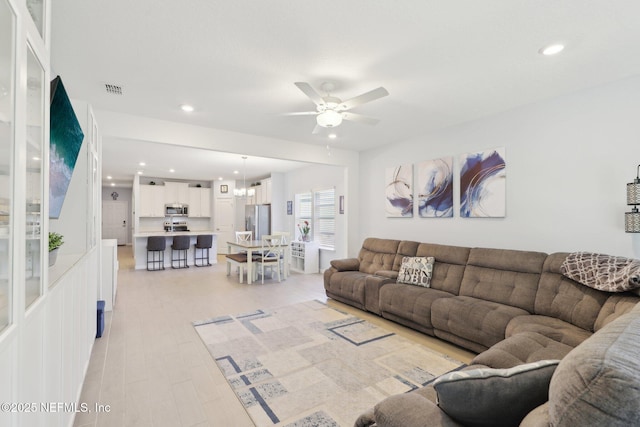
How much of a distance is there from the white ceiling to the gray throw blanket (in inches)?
65.8

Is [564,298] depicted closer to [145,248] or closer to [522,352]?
[522,352]

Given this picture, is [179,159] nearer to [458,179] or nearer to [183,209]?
[183,209]

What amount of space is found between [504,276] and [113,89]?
178 inches

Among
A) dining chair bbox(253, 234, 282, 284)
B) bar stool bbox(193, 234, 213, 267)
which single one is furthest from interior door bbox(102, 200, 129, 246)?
dining chair bbox(253, 234, 282, 284)

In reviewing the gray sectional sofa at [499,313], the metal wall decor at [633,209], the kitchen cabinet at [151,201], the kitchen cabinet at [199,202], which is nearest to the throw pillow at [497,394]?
the gray sectional sofa at [499,313]

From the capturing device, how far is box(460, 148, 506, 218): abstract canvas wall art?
12.2 ft

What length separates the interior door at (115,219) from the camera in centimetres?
1216

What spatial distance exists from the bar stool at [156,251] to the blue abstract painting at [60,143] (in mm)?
5268

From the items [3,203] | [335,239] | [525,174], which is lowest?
[335,239]

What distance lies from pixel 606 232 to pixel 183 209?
10616mm

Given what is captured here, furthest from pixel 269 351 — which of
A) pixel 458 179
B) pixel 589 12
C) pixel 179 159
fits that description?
pixel 179 159

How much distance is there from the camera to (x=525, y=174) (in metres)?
3.52

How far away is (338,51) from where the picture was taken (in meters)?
2.41

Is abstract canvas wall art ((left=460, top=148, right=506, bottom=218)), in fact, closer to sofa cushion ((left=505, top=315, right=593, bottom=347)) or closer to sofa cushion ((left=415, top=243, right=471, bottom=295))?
sofa cushion ((left=415, top=243, right=471, bottom=295))
